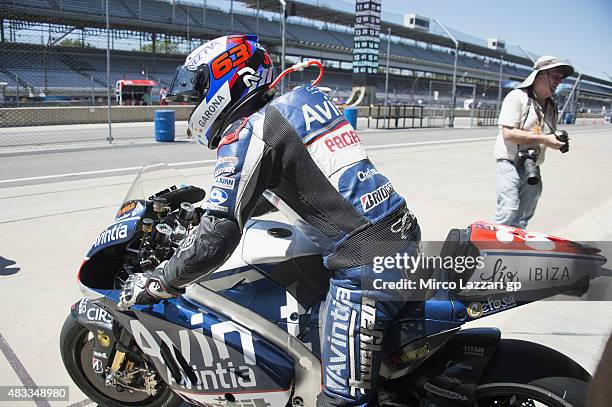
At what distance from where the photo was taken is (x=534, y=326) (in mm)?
4008

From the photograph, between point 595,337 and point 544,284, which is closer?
point 544,284

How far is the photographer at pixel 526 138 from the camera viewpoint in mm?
4531

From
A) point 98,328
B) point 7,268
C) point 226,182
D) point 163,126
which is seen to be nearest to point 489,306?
point 226,182

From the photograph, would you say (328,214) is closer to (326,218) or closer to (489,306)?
(326,218)

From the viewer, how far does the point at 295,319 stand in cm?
221

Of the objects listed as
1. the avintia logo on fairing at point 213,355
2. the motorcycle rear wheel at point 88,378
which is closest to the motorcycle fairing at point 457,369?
the avintia logo on fairing at point 213,355

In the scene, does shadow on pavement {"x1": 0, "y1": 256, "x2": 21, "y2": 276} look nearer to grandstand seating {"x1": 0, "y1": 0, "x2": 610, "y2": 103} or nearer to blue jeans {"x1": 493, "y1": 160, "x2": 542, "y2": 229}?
blue jeans {"x1": 493, "y1": 160, "x2": 542, "y2": 229}

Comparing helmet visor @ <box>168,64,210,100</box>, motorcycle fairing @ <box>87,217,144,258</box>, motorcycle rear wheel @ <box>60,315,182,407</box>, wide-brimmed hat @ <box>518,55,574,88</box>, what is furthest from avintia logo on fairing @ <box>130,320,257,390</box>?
wide-brimmed hat @ <box>518,55,574,88</box>

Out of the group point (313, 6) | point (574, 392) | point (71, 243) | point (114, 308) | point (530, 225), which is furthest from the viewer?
point (313, 6)

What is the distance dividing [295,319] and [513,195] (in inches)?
123

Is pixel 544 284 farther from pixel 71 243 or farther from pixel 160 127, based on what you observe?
pixel 160 127

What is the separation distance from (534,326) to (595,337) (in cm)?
42

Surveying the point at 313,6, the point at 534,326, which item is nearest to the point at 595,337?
the point at 534,326

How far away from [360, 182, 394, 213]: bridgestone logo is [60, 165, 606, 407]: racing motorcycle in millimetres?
340
